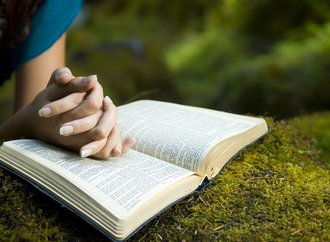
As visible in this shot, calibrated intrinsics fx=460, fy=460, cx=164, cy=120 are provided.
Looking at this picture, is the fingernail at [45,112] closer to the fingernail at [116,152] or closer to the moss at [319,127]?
the fingernail at [116,152]

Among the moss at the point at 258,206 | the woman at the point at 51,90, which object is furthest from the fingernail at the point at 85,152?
the moss at the point at 258,206

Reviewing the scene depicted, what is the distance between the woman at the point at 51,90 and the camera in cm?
108

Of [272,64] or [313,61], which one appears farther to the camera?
[272,64]

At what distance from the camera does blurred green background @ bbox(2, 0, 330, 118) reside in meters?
3.42

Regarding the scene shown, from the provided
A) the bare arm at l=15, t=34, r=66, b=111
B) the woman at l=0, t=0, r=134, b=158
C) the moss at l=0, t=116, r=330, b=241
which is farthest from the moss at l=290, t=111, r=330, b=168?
the bare arm at l=15, t=34, r=66, b=111

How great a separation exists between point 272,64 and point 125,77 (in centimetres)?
131

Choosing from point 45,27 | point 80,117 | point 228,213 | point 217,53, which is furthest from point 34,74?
point 217,53

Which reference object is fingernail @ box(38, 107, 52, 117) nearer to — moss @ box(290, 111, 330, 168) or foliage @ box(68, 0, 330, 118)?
foliage @ box(68, 0, 330, 118)

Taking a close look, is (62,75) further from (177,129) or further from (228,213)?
(228,213)

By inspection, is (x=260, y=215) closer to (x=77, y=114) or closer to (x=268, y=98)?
(x=77, y=114)

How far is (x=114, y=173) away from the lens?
3.42 ft

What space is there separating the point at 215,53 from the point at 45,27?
441 centimetres

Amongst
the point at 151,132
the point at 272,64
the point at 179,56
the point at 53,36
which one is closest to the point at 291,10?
the point at 272,64

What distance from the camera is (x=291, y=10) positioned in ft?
16.0
